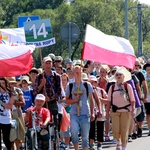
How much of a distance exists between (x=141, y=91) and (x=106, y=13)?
42.4 metres

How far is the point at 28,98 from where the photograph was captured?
1535 centimetres

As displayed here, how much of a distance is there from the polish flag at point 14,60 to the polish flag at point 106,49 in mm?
1104

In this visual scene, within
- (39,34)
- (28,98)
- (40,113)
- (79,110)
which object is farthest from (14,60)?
(39,34)

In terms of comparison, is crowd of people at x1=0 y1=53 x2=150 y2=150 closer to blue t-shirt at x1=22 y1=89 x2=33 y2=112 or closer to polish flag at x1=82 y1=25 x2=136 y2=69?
blue t-shirt at x1=22 y1=89 x2=33 y2=112

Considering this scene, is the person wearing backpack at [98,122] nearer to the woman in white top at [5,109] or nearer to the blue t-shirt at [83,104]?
the blue t-shirt at [83,104]

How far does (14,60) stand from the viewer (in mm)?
13305

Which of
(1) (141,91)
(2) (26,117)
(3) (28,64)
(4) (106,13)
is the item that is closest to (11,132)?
(2) (26,117)

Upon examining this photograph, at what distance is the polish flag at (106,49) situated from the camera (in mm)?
14258

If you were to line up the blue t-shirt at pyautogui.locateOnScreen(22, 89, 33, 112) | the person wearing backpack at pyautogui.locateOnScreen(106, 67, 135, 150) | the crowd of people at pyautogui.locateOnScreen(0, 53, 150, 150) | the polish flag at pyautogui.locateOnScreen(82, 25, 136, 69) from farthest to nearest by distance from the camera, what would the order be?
the blue t-shirt at pyautogui.locateOnScreen(22, 89, 33, 112) < the person wearing backpack at pyautogui.locateOnScreen(106, 67, 135, 150) < the polish flag at pyautogui.locateOnScreen(82, 25, 136, 69) < the crowd of people at pyautogui.locateOnScreen(0, 53, 150, 150)

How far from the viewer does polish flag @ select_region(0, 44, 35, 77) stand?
13.0 metres

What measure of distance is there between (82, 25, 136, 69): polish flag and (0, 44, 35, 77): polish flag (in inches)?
43.5

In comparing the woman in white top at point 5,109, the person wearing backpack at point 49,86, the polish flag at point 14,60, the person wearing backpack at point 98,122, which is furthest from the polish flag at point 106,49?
the woman in white top at point 5,109

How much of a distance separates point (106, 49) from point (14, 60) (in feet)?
7.47

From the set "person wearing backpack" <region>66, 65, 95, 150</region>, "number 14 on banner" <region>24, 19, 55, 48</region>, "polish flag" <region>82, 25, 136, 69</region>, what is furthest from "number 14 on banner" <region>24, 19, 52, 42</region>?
"person wearing backpack" <region>66, 65, 95, 150</region>
